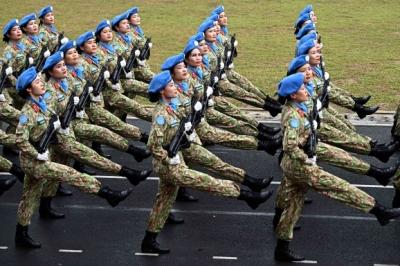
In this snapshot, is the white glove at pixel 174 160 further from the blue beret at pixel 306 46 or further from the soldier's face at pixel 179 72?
the blue beret at pixel 306 46

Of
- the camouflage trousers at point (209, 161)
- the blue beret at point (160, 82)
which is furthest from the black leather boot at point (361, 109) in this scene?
the blue beret at point (160, 82)

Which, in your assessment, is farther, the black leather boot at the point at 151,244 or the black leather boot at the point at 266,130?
the black leather boot at the point at 266,130

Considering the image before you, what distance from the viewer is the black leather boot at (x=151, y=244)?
397 inches

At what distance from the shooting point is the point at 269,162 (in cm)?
1327

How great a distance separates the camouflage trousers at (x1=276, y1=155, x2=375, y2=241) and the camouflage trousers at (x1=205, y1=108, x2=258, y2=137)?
9.80 feet

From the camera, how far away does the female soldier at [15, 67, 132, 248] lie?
396 inches

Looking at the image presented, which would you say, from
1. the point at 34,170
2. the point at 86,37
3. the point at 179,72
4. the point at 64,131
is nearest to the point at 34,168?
the point at 34,170

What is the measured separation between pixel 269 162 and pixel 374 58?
738 cm

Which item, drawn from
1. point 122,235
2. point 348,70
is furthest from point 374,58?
point 122,235

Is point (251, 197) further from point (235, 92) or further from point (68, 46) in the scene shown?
point (235, 92)

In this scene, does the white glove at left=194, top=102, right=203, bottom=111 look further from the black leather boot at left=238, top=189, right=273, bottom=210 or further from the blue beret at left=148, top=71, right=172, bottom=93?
the black leather boot at left=238, top=189, right=273, bottom=210

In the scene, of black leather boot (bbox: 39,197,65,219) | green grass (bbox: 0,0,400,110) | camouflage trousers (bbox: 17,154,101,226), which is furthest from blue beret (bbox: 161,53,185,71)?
green grass (bbox: 0,0,400,110)

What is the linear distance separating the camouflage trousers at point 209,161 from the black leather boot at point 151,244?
1036 millimetres

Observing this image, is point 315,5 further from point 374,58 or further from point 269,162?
point 269,162
